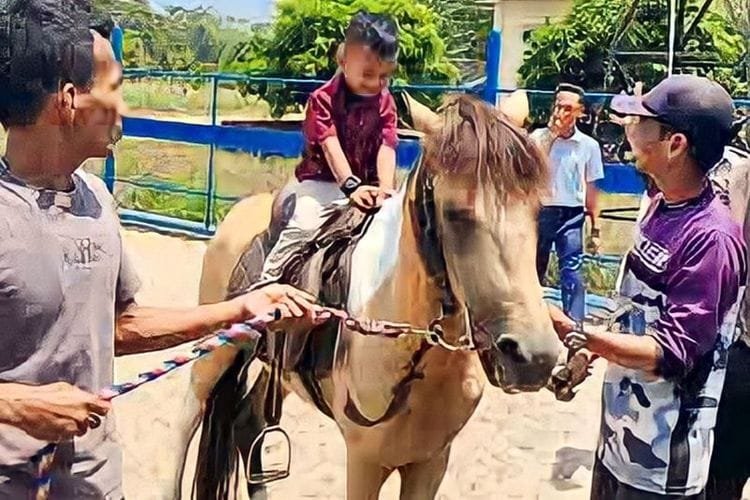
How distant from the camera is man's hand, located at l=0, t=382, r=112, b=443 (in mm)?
1522

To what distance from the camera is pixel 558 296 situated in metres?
2.65

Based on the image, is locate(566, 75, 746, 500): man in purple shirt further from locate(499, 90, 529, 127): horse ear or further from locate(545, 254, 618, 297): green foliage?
locate(545, 254, 618, 297): green foliage

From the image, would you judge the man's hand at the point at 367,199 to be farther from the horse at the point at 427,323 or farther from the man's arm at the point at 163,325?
the man's arm at the point at 163,325

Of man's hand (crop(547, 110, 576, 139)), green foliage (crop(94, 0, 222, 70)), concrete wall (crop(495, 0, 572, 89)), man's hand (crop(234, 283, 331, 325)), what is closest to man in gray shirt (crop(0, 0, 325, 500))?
man's hand (crop(234, 283, 331, 325))

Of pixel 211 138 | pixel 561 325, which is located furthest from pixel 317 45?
pixel 561 325

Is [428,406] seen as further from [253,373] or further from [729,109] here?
[729,109]

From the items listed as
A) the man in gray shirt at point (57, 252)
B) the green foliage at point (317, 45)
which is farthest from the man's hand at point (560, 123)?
the man in gray shirt at point (57, 252)

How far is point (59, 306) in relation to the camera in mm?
1568

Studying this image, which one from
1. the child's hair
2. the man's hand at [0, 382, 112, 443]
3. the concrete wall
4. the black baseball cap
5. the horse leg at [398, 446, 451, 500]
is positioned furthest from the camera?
the concrete wall

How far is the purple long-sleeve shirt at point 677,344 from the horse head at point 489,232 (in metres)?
0.28

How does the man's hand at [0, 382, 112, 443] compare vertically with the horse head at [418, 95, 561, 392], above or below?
below

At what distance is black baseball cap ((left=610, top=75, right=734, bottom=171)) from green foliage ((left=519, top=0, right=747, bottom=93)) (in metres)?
0.44

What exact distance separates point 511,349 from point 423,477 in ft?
1.96

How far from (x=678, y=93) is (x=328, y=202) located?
74 cm
